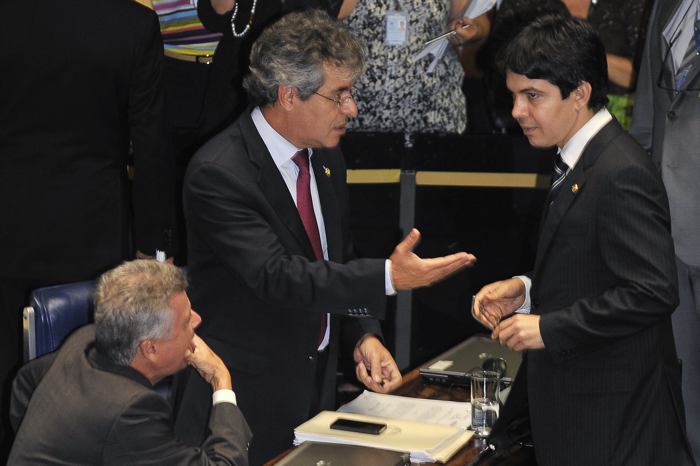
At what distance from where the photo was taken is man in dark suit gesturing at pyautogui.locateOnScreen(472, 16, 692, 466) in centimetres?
269

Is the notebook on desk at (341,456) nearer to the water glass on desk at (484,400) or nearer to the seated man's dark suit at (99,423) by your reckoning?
the seated man's dark suit at (99,423)

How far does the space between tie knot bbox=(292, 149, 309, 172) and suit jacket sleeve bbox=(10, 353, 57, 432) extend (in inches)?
35.8

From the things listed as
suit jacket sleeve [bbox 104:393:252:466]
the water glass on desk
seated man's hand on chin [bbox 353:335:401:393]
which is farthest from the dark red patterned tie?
suit jacket sleeve [bbox 104:393:252:466]

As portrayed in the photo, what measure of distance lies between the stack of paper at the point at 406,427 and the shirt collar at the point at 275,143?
2.46ft

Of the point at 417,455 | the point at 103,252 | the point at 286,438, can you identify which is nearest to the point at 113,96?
the point at 103,252

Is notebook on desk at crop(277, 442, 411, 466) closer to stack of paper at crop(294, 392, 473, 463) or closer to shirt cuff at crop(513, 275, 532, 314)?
stack of paper at crop(294, 392, 473, 463)

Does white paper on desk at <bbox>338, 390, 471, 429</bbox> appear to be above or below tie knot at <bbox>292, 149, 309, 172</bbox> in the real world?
below

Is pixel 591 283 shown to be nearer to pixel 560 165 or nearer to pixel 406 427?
pixel 560 165

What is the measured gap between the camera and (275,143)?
10.8 ft

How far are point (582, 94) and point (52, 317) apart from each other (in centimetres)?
165

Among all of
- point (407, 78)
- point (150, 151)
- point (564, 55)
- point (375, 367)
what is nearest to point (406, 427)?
point (375, 367)

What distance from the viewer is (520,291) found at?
10.5 ft

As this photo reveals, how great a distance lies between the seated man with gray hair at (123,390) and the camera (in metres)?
2.63

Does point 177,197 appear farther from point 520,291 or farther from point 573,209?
point 573,209
